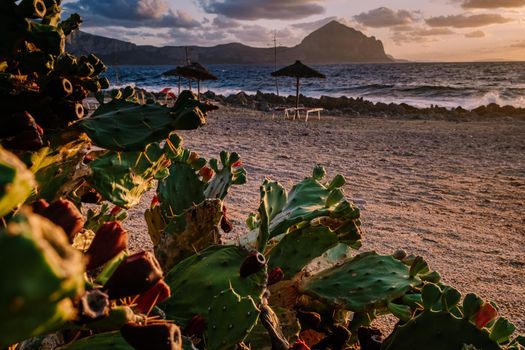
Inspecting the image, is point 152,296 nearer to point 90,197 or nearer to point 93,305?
point 93,305

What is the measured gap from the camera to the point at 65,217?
63 cm

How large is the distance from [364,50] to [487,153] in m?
197

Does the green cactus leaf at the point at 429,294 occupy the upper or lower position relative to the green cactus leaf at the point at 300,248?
upper

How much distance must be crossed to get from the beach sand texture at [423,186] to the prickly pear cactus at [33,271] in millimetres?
2997

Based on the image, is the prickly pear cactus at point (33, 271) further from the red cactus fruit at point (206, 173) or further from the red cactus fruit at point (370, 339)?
the red cactus fruit at point (206, 173)

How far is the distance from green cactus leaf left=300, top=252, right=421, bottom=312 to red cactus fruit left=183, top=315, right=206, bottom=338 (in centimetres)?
62

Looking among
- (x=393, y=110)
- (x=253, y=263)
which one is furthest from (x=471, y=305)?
(x=393, y=110)

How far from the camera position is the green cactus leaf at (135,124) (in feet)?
Result: 3.65

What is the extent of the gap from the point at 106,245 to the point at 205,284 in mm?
614

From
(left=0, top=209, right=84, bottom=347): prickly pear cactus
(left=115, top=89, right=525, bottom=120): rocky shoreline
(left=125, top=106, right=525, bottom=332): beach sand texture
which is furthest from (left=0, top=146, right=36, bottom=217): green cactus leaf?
(left=115, top=89, right=525, bottom=120): rocky shoreline

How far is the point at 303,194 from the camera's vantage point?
6.39 ft

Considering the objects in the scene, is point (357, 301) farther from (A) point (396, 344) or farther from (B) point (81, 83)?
(B) point (81, 83)

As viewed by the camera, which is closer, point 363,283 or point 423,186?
point 363,283

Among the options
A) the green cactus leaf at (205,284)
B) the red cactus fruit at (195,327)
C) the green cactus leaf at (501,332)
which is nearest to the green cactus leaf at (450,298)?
the green cactus leaf at (501,332)
